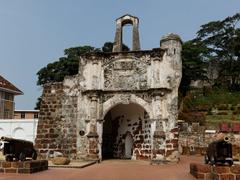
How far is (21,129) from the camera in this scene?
28.4m

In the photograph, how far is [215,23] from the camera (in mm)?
49938

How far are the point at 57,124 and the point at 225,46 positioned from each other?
36.3 meters

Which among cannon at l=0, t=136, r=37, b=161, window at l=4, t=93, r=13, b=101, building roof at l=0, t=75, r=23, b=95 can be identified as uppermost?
building roof at l=0, t=75, r=23, b=95

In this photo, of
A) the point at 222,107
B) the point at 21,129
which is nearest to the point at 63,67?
the point at 21,129

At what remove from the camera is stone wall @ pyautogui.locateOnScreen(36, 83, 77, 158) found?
18156mm

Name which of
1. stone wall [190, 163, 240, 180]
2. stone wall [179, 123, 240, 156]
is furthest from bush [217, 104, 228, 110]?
stone wall [190, 163, 240, 180]

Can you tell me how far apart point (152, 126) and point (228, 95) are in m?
28.4

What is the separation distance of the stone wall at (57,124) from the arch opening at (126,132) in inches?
85.2

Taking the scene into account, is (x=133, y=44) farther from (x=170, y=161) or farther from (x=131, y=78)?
(x=170, y=161)

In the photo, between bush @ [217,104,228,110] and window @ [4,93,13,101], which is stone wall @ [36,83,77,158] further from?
bush @ [217,104,228,110]

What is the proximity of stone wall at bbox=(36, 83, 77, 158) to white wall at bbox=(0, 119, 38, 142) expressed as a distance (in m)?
9.94

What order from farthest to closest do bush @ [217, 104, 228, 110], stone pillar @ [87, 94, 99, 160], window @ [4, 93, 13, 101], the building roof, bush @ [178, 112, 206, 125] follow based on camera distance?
bush @ [217, 104, 228, 110] < window @ [4, 93, 13, 101] < the building roof < bush @ [178, 112, 206, 125] < stone pillar @ [87, 94, 99, 160]

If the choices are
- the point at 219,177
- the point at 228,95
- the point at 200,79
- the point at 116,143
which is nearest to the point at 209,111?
the point at 228,95

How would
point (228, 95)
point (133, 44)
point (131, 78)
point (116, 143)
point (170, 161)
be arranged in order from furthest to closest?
1. point (228, 95)
2. point (116, 143)
3. point (133, 44)
4. point (131, 78)
5. point (170, 161)
